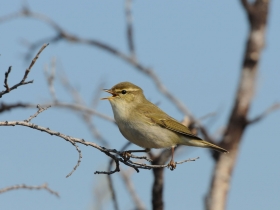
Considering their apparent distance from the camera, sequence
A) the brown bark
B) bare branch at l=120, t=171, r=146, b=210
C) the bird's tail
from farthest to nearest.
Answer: the brown bark → bare branch at l=120, t=171, r=146, b=210 → the bird's tail

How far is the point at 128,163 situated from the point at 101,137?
952 centimetres

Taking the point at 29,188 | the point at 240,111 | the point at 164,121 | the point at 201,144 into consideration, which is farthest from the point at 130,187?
the point at 29,188

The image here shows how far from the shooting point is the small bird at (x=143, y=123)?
283 inches

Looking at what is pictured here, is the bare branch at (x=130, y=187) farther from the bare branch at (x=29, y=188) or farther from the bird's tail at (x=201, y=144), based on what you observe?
the bare branch at (x=29, y=188)

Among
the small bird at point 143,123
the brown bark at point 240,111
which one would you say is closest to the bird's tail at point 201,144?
the small bird at point 143,123

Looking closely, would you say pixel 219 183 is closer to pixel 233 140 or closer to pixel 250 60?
pixel 233 140

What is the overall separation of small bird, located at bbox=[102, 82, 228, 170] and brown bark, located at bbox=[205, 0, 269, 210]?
656 centimetres

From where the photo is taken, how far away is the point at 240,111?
14766 mm

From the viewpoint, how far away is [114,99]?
7684mm

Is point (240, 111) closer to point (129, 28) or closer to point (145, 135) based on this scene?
point (129, 28)

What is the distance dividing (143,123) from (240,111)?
784 centimetres

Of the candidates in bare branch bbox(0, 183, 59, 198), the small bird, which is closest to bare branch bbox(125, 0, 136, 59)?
the small bird

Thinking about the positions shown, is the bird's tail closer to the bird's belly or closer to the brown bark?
the bird's belly

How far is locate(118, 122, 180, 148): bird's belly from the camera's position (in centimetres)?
714
